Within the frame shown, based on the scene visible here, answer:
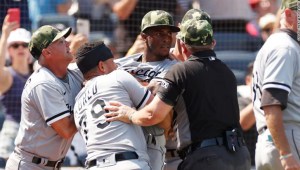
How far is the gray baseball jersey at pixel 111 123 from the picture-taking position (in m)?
5.94

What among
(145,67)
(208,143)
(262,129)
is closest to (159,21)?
(145,67)

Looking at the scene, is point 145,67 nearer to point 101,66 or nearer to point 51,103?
point 101,66

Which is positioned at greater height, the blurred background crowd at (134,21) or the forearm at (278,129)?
the forearm at (278,129)

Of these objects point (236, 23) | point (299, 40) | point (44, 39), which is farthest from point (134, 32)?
point (299, 40)

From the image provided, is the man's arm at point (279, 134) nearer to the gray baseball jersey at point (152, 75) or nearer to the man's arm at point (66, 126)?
the gray baseball jersey at point (152, 75)

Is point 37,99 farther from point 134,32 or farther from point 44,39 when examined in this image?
point 134,32

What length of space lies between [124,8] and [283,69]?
465 centimetres

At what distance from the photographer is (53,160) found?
684cm

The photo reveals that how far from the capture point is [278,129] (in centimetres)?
596

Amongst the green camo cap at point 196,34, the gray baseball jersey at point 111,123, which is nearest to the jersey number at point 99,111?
the gray baseball jersey at point 111,123

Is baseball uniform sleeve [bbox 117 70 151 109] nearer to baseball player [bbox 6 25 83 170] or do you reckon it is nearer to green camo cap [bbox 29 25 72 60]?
baseball player [bbox 6 25 83 170]

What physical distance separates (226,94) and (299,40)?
2.25 feet

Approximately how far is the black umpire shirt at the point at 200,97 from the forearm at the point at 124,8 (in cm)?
450

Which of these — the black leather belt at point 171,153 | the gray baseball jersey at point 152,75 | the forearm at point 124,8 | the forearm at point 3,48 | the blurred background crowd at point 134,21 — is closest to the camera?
the gray baseball jersey at point 152,75
